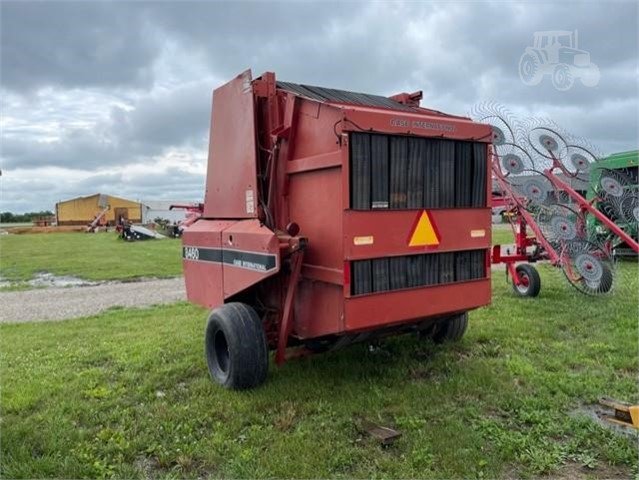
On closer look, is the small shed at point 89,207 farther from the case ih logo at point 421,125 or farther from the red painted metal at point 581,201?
the case ih logo at point 421,125

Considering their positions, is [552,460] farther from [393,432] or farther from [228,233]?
[228,233]

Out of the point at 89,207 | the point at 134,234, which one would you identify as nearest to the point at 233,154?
the point at 134,234

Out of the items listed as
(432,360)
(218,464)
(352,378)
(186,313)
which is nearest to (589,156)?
(432,360)

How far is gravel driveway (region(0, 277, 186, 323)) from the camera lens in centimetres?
902

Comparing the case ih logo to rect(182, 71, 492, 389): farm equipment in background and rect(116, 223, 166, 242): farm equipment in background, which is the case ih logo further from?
rect(116, 223, 166, 242): farm equipment in background

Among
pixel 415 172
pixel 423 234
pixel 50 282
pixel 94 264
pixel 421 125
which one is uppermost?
pixel 421 125

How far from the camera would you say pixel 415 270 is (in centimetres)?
407

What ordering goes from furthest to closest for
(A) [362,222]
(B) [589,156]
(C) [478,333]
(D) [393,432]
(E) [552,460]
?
1. (B) [589,156]
2. (C) [478,333]
3. (A) [362,222]
4. (D) [393,432]
5. (E) [552,460]

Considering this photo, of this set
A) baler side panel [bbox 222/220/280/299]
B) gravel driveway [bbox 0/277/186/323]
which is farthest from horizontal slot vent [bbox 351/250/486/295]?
gravel driveway [bbox 0/277/186/323]

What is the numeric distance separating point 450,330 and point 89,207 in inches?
2208

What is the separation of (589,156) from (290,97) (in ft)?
20.5

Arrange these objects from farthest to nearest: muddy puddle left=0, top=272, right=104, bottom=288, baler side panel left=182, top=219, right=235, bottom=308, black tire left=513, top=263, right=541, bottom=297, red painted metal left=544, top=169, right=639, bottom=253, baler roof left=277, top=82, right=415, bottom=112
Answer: muddy puddle left=0, top=272, right=104, bottom=288
black tire left=513, top=263, right=541, bottom=297
red painted metal left=544, top=169, right=639, bottom=253
baler side panel left=182, top=219, right=235, bottom=308
baler roof left=277, top=82, right=415, bottom=112

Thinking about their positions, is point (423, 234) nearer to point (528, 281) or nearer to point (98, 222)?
point (528, 281)

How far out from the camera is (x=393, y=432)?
3.52 meters
